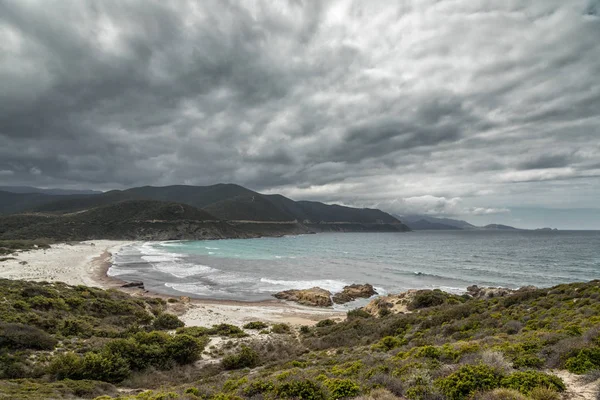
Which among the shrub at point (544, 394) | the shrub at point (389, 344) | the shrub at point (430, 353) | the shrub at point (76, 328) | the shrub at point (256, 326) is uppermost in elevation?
the shrub at point (544, 394)

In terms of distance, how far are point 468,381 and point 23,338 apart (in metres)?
16.5

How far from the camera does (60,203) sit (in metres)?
172

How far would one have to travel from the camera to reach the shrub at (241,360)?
1355cm

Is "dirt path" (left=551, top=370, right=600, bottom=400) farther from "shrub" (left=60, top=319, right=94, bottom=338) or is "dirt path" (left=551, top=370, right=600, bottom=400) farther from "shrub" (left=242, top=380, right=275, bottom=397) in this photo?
"shrub" (left=60, top=319, right=94, bottom=338)

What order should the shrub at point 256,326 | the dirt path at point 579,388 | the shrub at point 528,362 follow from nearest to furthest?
the dirt path at point 579,388 < the shrub at point 528,362 < the shrub at point 256,326

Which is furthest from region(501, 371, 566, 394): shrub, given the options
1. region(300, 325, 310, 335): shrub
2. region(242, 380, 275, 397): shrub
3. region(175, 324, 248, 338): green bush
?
region(300, 325, 310, 335): shrub

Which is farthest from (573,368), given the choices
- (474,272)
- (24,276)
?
(474,272)

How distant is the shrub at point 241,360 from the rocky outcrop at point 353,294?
2026 cm

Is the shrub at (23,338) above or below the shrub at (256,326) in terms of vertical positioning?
above

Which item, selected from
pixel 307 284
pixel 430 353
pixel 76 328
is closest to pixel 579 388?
pixel 430 353

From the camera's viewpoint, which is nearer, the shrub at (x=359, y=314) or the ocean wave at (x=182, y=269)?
the shrub at (x=359, y=314)

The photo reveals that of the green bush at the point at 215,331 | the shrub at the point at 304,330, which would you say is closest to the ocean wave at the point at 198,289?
the green bush at the point at 215,331

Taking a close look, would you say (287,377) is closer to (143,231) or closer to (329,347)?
(329,347)

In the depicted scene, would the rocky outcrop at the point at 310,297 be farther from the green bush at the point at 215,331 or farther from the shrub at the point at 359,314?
the green bush at the point at 215,331
